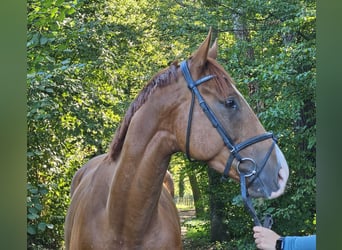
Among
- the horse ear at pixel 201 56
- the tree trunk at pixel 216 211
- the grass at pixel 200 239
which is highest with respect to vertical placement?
the horse ear at pixel 201 56

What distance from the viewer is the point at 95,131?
5320 millimetres

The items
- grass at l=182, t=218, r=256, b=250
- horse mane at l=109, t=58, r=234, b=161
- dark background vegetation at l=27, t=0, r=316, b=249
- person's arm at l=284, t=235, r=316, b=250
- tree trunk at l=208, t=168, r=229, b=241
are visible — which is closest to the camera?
person's arm at l=284, t=235, r=316, b=250

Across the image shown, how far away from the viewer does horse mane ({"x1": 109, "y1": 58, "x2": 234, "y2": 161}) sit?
1.74m

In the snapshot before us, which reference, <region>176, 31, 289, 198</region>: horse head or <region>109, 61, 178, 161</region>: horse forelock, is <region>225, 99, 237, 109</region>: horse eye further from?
<region>109, 61, 178, 161</region>: horse forelock

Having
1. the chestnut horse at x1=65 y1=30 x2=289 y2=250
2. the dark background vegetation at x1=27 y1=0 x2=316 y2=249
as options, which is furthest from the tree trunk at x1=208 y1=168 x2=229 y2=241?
the chestnut horse at x1=65 y1=30 x2=289 y2=250

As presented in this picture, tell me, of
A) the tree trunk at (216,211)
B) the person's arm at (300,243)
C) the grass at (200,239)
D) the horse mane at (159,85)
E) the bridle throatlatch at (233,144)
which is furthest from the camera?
the tree trunk at (216,211)

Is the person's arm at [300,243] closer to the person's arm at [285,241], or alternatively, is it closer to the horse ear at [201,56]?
the person's arm at [285,241]

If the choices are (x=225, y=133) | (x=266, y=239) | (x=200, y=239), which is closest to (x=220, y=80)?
(x=225, y=133)

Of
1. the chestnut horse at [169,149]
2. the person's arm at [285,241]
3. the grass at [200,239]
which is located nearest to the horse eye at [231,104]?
the chestnut horse at [169,149]

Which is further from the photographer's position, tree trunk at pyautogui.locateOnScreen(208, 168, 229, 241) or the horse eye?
tree trunk at pyautogui.locateOnScreen(208, 168, 229, 241)

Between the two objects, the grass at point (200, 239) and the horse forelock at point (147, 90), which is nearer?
the horse forelock at point (147, 90)

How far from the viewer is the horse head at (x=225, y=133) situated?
163 centimetres

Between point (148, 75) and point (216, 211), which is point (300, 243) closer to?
point (216, 211)
